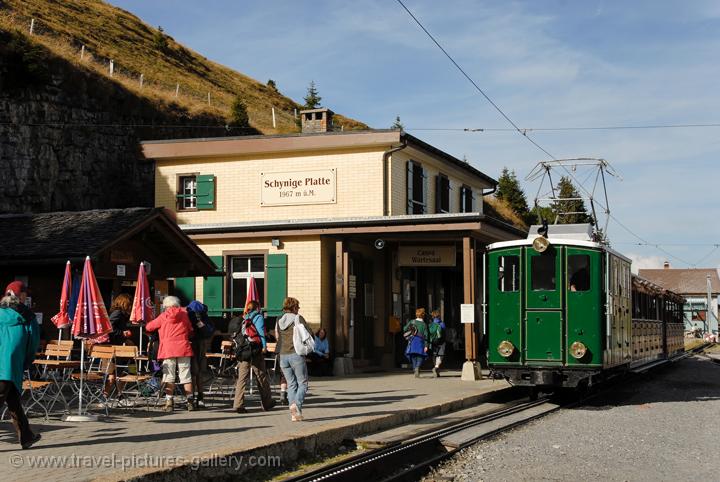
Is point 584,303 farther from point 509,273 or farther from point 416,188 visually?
point 416,188

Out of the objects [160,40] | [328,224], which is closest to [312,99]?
[160,40]

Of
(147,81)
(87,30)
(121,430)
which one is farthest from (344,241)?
(87,30)

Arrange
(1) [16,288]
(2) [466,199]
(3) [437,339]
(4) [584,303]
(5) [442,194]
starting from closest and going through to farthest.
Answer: (1) [16,288]
(4) [584,303]
(3) [437,339]
(5) [442,194]
(2) [466,199]

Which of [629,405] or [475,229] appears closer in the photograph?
[629,405]

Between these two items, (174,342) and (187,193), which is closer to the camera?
(174,342)

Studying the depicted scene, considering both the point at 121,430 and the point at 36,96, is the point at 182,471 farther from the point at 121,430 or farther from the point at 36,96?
the point at 36,96

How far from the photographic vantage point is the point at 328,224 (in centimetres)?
2125

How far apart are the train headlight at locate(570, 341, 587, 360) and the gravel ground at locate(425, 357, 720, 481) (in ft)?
3.11

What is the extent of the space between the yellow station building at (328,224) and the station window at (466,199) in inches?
91.5

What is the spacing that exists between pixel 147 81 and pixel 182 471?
1946 inches

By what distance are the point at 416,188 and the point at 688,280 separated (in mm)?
84705

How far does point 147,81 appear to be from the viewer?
54.1 metres

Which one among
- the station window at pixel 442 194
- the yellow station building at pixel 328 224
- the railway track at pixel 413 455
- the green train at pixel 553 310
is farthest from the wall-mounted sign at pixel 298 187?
the railway track at pixel 413 455

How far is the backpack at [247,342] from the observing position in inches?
488
